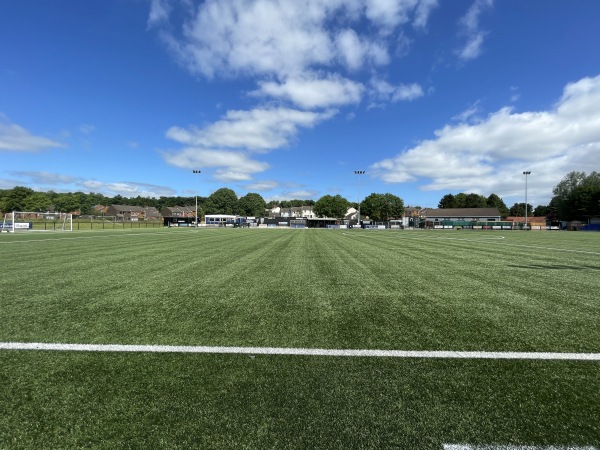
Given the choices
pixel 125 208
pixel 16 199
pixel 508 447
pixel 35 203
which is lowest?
pixel 508 447

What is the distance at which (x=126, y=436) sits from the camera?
2123 millimetres

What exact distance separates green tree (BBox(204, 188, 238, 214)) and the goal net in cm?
8656

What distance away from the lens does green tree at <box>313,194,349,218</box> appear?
11875 centimetres

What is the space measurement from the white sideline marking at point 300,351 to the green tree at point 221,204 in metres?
134

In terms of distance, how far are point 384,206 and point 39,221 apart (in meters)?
96.5

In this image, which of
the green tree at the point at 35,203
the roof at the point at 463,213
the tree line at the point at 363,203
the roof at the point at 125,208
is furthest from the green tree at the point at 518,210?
the green tree at the point at 35,203

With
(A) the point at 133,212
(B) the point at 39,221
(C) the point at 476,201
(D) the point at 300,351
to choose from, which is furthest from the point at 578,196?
(A) the point at 133,212

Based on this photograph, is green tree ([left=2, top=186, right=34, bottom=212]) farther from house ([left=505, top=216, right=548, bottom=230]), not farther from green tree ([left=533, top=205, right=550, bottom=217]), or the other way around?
green tree ([left=533, top=205, right=550, bottom=217])

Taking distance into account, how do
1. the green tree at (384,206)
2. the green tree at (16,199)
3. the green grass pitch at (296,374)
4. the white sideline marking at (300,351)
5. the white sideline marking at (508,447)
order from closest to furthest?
the white sideline marking at (508,447)
the green grass pitch at (296,374)
the white sideline marking at (300,351)
the green tree at (16,199)
the green tree at (384,206)

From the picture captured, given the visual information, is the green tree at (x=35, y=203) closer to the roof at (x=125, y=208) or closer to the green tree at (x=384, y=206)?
the roof at (x=125, y=208)

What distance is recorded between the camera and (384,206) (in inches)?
4446

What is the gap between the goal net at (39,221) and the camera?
134ft

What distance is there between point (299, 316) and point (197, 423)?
261cm

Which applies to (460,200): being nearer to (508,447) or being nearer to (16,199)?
(508,447)
